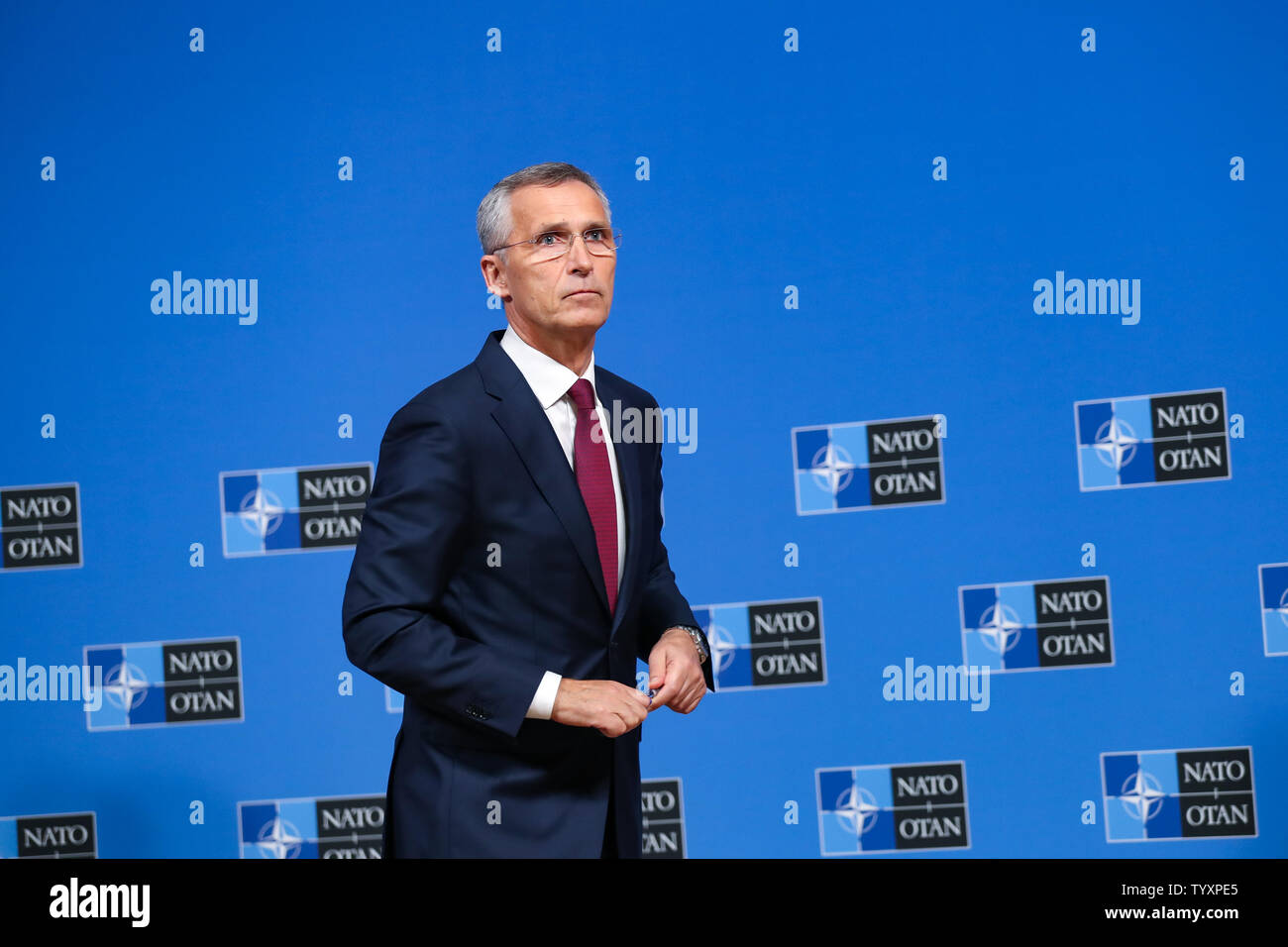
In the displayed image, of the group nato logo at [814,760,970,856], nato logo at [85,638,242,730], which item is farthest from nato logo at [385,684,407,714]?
nato logo at [814,760,970,856]

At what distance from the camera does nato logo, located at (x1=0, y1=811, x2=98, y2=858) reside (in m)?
3.38

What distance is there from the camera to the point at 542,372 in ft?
5.60

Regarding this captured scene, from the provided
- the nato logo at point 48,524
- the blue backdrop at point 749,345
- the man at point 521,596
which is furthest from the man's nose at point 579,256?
the nato logo at point 48,524

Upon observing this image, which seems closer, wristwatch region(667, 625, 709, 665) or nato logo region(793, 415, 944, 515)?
wristwatch region(667, 625, 709, 665)

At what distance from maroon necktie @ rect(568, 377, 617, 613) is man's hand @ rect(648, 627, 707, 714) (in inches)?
4.0

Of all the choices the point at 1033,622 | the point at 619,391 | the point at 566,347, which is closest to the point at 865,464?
the point at 1033,622

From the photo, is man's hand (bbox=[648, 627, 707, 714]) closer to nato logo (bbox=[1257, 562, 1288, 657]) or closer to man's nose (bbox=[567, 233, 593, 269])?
Answer: man's nose (bbox=[567, 233, 593, 269])

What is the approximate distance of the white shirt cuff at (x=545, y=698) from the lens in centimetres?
148

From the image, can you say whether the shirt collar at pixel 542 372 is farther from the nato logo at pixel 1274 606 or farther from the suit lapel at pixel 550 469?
the nato logo at pixel 1274 606

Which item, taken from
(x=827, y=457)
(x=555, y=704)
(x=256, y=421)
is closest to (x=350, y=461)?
(x=256, y=421)

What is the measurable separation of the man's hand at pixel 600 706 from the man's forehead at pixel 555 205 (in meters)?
0.70

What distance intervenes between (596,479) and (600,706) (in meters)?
0.35

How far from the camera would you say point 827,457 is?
338cm

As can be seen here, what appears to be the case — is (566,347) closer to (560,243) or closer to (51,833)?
(560,243)
